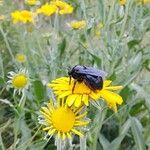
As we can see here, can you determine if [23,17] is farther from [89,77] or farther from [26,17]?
[89,77]

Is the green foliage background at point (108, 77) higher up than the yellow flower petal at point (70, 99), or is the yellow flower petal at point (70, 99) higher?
the yellow flower petal at point (70, 99)

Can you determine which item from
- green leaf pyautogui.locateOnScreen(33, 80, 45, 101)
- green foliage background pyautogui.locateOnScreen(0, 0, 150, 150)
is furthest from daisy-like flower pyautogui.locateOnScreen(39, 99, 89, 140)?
green leaf pyautogui.locateOnScreen(33, 80, 45, 101)

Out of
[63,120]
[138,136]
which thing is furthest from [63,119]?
[138,136]

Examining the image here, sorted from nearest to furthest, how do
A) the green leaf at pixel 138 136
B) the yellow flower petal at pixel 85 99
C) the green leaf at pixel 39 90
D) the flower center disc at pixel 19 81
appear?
1. the yellow flower petal at pixel 85 99
2. the flower center disc at pixel 19 81
3. the green leaf at pixel 138 136
4. the green leaf at pixel 39 90

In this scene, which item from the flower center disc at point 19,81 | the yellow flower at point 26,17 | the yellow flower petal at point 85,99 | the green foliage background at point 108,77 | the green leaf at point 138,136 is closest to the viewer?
the yellow flower petal at point 85,99

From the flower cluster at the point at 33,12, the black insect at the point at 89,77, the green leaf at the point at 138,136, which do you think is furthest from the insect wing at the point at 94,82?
the flower cluster at the point at 33,12

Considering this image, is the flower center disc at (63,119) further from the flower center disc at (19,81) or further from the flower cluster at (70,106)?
the flower center disc at (19,81)

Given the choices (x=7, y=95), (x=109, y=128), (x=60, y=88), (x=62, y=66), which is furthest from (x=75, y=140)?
(x=60, y=88)

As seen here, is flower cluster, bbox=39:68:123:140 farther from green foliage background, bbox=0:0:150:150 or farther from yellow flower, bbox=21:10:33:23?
yellow flower, bbox=21:10:33:23
